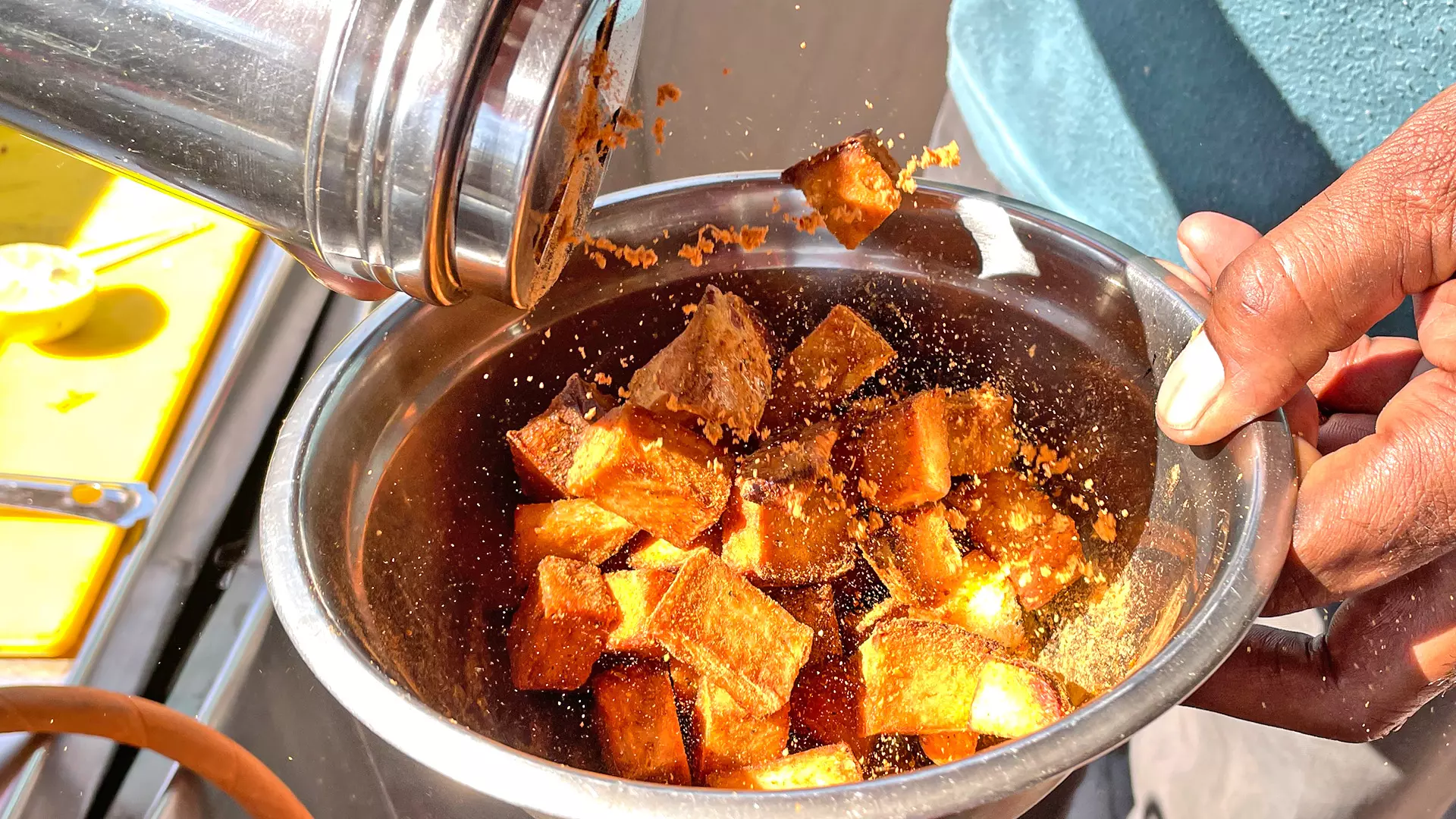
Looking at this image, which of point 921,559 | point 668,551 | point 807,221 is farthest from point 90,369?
point 921,559

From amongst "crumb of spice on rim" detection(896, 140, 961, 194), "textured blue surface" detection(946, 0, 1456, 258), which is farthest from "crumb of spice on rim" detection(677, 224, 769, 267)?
"textured blue surface" detection(946, 0, 1456, 258)

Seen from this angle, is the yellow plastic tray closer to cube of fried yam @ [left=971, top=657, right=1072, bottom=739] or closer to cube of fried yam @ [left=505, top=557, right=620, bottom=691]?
cube of fried yam @ [left=505, top=557, right=620, bottom=691]

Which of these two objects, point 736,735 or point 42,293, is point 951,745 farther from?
point 42,293

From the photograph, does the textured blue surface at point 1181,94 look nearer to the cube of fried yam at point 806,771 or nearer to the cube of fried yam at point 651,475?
the cube of fried yam at point 651,475

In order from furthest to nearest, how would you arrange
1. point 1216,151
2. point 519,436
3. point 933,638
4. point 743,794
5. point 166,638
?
point 1216,151 → point 166,638 → point 519,436 → point 933,638 → point 743,794

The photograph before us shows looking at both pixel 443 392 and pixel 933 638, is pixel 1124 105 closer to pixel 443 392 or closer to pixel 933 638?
pixel 933 638

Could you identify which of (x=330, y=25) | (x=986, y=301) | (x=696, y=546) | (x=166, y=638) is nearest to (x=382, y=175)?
(x=330, y=25)
